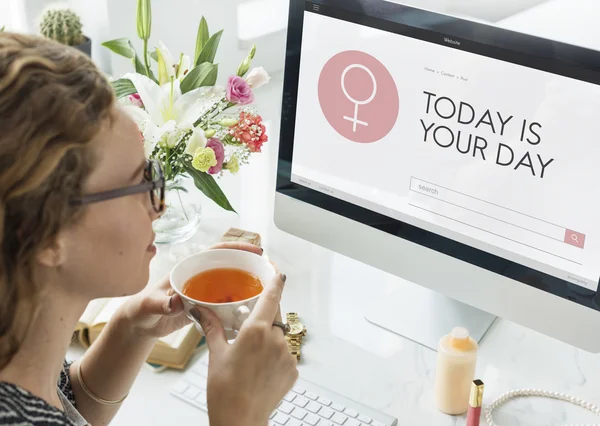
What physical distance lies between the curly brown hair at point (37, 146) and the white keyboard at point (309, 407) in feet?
1.27

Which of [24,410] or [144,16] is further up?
[144,16]

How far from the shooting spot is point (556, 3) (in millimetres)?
2623

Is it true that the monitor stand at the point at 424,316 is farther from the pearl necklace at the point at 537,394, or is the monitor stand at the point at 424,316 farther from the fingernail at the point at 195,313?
the fingernail at the point at 195,313

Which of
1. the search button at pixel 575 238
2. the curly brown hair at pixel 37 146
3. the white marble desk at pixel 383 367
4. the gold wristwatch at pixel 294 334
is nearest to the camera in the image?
the curly brown hair at pixel 37 146

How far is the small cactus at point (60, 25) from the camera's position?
1.90 m

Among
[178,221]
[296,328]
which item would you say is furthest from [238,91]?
[296,328]

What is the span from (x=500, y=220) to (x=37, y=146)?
2.02ft

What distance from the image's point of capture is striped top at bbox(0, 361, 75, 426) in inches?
29.8

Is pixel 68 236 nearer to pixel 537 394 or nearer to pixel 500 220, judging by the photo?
pixel 500 220

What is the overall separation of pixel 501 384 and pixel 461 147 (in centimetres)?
36

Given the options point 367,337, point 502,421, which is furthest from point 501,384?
point 367,337

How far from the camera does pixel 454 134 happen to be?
104 centimetres

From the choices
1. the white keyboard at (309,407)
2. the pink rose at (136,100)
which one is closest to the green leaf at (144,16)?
the pink rose at (136,100)

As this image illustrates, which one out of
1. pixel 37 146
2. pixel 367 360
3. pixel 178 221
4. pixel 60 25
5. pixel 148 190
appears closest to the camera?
pixel 37 146
